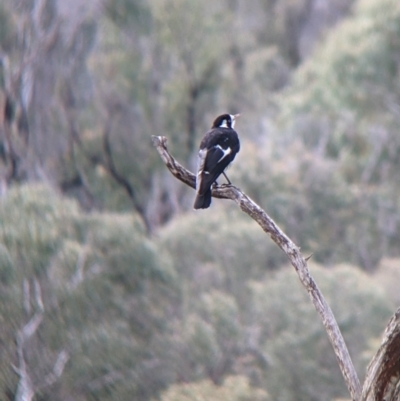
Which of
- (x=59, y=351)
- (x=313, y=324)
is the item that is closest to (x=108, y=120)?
(x=313, y=324)

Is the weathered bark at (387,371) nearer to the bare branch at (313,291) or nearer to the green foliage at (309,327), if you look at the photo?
the bare branch at (313,291)

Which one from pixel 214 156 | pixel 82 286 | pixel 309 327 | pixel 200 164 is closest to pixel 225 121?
pixel 214 156

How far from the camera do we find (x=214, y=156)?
6.76 meters

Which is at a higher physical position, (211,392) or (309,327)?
(309,327)

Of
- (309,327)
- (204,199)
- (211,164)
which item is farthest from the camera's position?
(309,327)

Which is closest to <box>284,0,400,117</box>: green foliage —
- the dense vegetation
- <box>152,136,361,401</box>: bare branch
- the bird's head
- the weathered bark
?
the dense vegetation

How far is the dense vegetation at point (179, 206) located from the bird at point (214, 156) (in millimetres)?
5231

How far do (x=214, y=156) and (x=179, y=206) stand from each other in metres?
22.7

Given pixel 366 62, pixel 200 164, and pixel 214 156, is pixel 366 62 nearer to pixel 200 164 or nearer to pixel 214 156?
pixel 214 156

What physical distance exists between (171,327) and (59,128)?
Result: 1250 centimetres

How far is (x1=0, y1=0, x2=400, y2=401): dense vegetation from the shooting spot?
13.5 m

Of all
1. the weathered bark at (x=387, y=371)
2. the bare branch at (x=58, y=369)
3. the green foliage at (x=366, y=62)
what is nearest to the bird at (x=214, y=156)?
the weathered bark at (x=387, y=371)

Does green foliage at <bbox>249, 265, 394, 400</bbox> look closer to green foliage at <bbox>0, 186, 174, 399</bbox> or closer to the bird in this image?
green foliage at <bbox>0, 186, 174, 399</bbox>

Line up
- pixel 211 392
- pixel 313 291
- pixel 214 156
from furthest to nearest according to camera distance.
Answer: pixel 211 392 → pixel 214 156 → pixel 313 291
